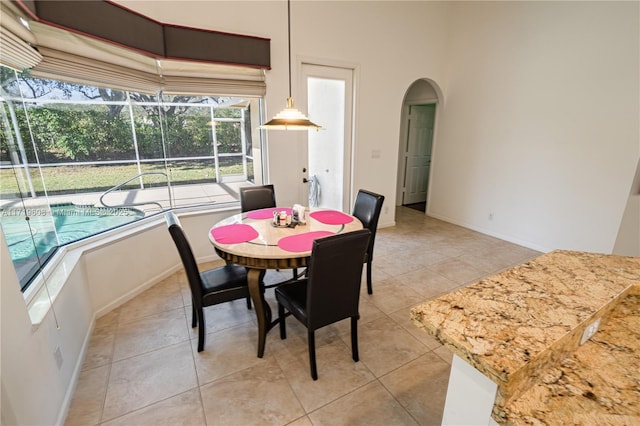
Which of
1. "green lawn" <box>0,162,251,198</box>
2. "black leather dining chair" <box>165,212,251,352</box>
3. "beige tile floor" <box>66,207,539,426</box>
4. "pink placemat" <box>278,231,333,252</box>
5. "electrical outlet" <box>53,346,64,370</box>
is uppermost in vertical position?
"green lawn" <box>0,162,251,198</box>

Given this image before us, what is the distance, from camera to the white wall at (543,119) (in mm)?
3219

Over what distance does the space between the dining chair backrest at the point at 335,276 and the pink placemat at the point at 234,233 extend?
715 mm

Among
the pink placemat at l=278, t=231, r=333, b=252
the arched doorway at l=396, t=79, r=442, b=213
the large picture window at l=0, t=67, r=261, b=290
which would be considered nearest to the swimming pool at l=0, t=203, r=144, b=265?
the large picture window at l=0, t=67, r=261, b=290

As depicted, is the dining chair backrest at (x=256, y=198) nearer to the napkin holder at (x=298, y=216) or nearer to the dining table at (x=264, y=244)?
the dining table at (x=264, y=244)

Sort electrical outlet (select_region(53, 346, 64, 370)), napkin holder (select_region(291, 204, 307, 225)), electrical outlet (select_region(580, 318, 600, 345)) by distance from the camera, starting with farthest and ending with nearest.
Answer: napkin holder (select_region(291, 204, 307, 225)) < electrical outlet (select_region(53, 346, 64, 370)) < electrical outlet (select_region(580, 318, 600, 345))

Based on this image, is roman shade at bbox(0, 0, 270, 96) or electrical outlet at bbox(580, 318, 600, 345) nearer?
electrical outlet at bbox(580, 318, 600, 345)

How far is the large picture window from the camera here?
1916mm

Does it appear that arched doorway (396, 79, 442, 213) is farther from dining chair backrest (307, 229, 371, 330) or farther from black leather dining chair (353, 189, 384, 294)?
dining chair backrest (307, 229, 371, 330)

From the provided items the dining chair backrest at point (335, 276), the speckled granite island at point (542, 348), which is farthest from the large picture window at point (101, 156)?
the speckled granite island at point (542, 348)

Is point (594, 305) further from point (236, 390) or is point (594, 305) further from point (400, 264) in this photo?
point (400, 264)

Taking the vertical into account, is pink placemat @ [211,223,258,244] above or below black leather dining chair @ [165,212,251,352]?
above

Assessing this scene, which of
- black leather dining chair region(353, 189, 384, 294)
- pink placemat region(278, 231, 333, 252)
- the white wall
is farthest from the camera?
the white wall

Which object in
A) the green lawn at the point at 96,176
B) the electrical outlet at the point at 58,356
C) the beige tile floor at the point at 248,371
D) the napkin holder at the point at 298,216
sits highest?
the green lawn at the point at 96,176

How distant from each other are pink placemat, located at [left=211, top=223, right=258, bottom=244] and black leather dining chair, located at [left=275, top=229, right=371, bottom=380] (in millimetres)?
499
